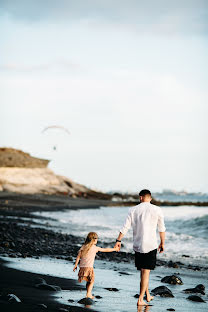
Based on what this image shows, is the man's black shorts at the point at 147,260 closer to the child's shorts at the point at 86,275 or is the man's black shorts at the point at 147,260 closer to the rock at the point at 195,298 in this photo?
the child's shorts at the point at 86,275

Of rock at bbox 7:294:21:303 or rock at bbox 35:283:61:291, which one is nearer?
rock at bbox 7:294:21:303

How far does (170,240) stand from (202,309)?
12.7 meters

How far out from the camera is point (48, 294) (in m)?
6.89

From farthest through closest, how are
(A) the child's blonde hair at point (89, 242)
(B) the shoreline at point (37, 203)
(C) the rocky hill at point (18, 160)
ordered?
(C) the rocky hill at point (18, 160) < (B) the shoreline at point (37, 203) < (A) the child's blonde hair at point (89, 242)

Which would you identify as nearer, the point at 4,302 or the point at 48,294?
the point at 4,302

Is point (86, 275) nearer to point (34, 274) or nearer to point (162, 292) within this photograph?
point (162, 292)

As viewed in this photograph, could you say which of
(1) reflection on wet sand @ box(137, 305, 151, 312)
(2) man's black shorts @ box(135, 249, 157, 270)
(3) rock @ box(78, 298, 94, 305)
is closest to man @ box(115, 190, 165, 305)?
(2) man's black shorts @ box(135, 249, 157, 270)

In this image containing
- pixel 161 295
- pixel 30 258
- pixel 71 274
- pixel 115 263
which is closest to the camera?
pixel 161 295

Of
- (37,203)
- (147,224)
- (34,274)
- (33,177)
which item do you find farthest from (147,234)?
(33,177)

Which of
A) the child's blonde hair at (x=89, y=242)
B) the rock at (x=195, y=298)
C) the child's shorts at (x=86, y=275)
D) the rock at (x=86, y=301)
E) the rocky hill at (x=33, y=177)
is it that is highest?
the rocky hill at (x=33, y=177)

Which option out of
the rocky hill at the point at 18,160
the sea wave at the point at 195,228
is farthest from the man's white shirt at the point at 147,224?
the rocky hill at the point at 18,160

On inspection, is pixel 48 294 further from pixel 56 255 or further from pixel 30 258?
pixel 56 255

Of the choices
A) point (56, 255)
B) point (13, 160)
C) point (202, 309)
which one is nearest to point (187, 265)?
point (56, 255)

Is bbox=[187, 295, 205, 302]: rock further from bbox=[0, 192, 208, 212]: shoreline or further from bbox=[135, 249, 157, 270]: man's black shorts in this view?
bbox=[0, 192, 208, 212]: shoreline
